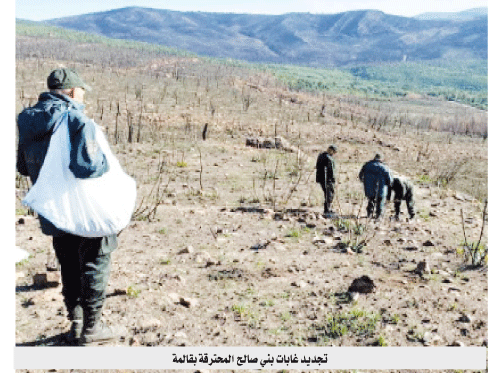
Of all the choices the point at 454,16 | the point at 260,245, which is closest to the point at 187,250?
the point at 260,245

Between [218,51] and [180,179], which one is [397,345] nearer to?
[180,179]

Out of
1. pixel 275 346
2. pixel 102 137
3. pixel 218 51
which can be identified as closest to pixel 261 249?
pixel 275 346

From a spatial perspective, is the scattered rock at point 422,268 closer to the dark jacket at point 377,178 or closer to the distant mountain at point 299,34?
the dark jacket at point 377,178

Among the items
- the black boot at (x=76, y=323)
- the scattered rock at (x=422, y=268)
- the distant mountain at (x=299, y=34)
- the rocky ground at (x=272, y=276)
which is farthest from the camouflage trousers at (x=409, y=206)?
the distant mountain at (x=299, y=34)

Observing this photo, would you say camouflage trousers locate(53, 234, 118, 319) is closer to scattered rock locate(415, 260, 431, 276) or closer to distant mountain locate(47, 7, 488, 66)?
scattered rock locate(415, 260, 431, 276)

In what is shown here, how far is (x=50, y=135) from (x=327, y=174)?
5.73 m

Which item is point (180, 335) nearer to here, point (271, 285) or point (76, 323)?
point (76, 323)

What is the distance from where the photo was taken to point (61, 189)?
283cm

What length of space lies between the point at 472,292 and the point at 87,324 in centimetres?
352

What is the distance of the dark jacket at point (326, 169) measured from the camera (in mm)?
8031

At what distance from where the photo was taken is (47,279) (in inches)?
165

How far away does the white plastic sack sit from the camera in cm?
281

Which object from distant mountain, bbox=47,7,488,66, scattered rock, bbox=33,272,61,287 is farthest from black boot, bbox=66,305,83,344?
distant mountain, bbox=47,7,488,66
